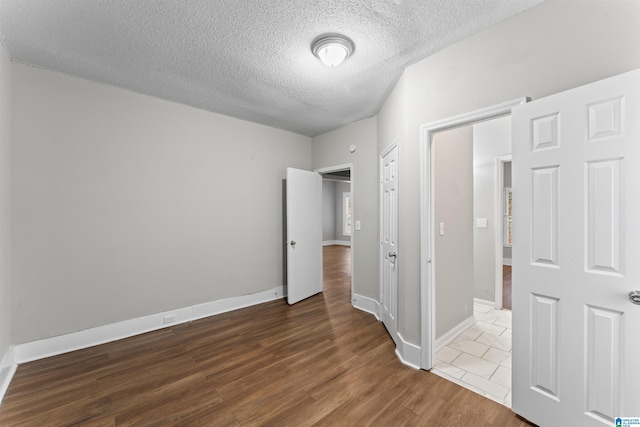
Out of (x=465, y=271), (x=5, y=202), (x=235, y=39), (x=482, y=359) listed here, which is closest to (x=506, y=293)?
(x=465, y=271)

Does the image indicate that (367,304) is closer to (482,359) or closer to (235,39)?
(482,359)

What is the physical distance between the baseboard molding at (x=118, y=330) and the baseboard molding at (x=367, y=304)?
147 centimetres

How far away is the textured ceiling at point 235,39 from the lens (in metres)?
1.69

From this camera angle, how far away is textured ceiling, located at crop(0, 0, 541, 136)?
5.54 ft

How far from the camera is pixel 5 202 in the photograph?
2.18m

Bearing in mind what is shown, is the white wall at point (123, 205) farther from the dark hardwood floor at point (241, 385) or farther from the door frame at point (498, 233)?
the door frame at point (498, 233)

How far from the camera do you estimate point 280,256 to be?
4.24m

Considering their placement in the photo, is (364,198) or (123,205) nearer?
(123,205)

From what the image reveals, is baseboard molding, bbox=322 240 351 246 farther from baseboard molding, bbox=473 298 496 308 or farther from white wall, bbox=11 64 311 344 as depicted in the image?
baseboard molding, bbox=473 298 496 308

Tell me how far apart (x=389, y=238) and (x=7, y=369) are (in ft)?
11.7

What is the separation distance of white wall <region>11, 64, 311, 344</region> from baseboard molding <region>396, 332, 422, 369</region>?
2.29 meters

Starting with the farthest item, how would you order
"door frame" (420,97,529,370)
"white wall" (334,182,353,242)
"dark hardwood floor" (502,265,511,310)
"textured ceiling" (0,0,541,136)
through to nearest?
"white wall" (334,182,353,242)
"dark hardwood floor" (502,265,511,310)
"door frame" (420,97,529,370)
"textured ceiling" (0,0,541,136)

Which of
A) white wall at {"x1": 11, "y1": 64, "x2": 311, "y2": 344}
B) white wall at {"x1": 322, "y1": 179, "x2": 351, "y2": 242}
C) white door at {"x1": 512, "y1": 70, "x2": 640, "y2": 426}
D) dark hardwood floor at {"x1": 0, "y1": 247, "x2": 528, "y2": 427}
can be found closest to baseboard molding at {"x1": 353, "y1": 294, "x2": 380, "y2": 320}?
dark hardwood floor at {"x1": 0, "y1": 247, "x2": 528, "y2": 427}

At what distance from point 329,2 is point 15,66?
2.85 m
